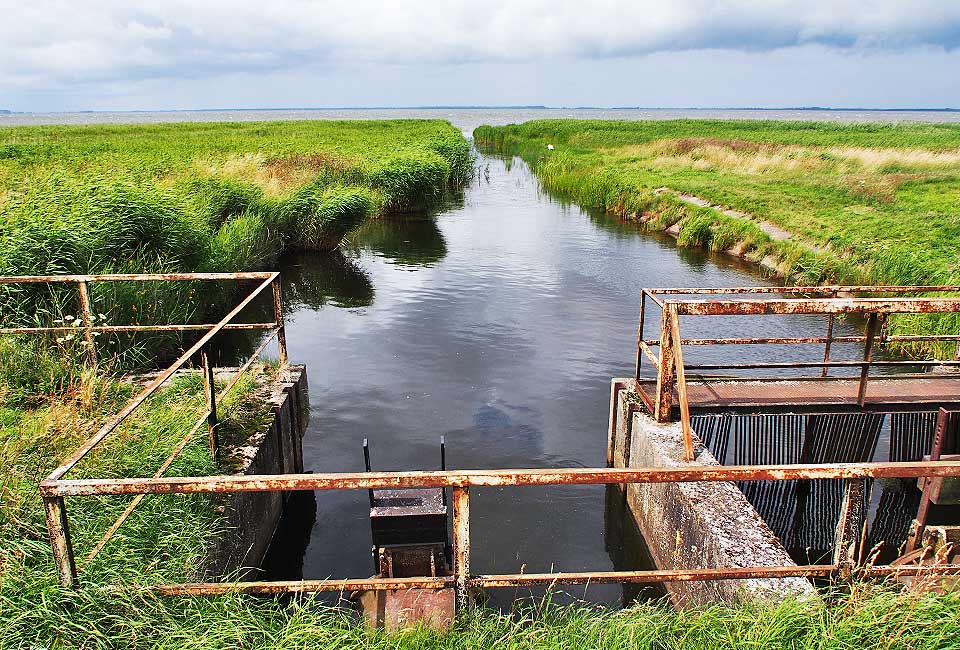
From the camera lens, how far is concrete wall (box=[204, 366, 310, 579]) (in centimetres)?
530

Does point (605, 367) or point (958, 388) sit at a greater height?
point (958, 388)

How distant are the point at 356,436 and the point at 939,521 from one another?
22.0 feet

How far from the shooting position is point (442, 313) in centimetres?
1509

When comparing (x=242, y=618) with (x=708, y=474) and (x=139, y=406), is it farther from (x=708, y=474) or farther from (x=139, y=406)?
(x=139, y=406)

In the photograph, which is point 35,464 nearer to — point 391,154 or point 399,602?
point 399,602

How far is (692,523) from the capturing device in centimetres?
547

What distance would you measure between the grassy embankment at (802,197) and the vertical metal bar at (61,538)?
40.3 ft

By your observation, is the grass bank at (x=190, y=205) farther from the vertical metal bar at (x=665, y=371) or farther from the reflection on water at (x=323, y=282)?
the vertical metal bar at (x=665, y=371)

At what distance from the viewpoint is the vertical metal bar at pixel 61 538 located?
3.03m

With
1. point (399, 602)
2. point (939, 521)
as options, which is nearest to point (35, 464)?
point (399, 602)

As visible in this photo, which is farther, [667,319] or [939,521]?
[667,319]

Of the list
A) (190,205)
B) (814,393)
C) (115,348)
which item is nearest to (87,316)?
(115,348)

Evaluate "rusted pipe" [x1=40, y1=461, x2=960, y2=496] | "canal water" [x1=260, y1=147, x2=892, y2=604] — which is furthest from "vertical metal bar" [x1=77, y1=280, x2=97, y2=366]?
"rusted pipe" [x1=40, y1=461, x2=960, y2=496]

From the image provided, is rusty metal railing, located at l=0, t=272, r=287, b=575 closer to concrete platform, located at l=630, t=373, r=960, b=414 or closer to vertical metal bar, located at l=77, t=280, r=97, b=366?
vertical metal bar, located at l=77, t=280, r=97, b=366
